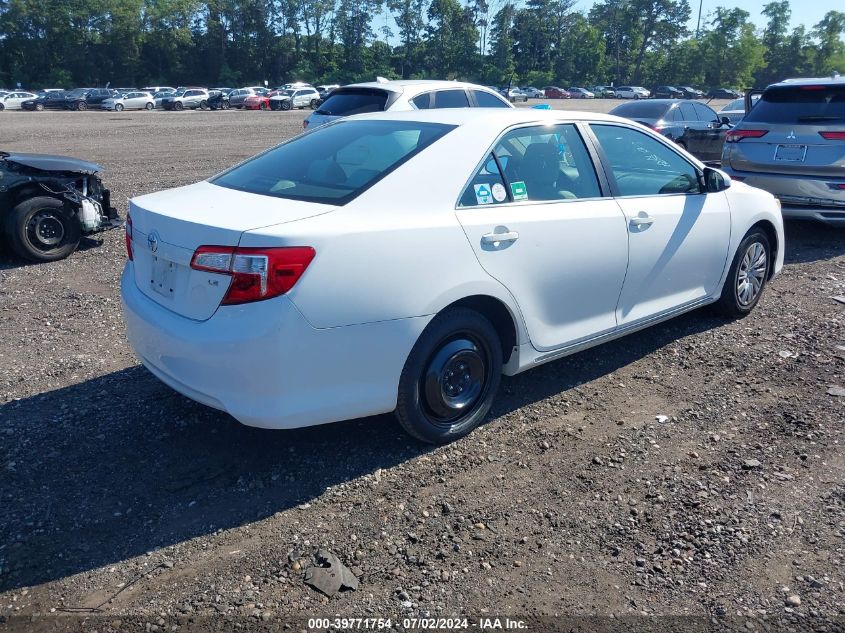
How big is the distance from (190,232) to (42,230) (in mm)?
5037

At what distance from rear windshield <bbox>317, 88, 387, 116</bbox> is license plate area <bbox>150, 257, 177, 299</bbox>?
7507 mm

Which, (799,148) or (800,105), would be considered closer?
(799,148)

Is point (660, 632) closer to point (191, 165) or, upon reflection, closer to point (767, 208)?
point (767, 208)

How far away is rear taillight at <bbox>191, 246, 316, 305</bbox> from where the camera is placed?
3.19m

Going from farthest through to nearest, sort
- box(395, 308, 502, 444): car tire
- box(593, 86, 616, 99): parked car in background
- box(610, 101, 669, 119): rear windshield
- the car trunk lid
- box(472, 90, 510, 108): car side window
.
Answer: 1. box(593, 86, 616, 99): parked car in background
2. box(610, 101, 669, 119): rear windshield
3. box(472, 90, 510, 108): car side window
4. box(395, 308, 502, 444): car tire
5. the car trunk lid

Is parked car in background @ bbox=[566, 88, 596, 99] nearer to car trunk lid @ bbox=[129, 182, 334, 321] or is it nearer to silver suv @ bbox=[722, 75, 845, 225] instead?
silver suv @ bbox=[722, 75, 845, 225]

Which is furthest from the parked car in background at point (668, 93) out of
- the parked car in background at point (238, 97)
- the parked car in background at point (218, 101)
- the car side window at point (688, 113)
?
the car side window at point (688, 113)

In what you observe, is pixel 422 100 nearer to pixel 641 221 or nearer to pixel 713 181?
pixel 713 181

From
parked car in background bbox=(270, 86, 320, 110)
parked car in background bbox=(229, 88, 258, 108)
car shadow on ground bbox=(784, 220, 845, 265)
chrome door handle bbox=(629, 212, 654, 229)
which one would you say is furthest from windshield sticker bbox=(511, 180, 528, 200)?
parked car in background bbox=(229, 88, 258, 108)

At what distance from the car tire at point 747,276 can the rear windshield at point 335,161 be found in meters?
2.86

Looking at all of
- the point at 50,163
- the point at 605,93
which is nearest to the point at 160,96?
the point at 50,163

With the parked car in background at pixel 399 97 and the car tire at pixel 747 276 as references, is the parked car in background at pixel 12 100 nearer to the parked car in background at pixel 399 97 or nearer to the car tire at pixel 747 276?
the parked car in background at pixel 399 97

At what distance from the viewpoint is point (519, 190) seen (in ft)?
13.6

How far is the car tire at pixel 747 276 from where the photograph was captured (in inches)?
226
